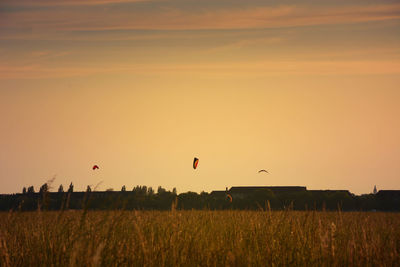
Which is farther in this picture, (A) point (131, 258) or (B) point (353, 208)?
(B) point (353, 208)

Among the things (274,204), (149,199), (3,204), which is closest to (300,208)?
(274,204)

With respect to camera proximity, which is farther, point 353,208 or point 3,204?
point 3,204

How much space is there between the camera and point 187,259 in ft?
16.1

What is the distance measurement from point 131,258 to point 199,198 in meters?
26.6

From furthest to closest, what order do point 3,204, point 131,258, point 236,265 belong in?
point 3,204 < point 131,258 < point 236,265

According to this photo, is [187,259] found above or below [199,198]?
below

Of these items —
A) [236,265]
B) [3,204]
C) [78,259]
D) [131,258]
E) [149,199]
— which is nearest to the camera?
[78,259]

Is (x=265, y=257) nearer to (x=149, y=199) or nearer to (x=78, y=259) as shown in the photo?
(x=78, y=259)

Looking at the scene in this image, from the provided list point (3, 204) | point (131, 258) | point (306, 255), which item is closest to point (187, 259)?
point (131, 258)

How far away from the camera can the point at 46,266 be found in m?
4.34

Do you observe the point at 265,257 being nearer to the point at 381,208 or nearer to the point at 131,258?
the point at 131,258

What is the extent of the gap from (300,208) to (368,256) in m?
27.3

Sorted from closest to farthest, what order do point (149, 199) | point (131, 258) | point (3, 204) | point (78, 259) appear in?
point (78, 259) → point (131, 258) → point (149, 199) → point (3, 204)

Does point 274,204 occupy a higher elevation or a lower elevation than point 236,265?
higher
